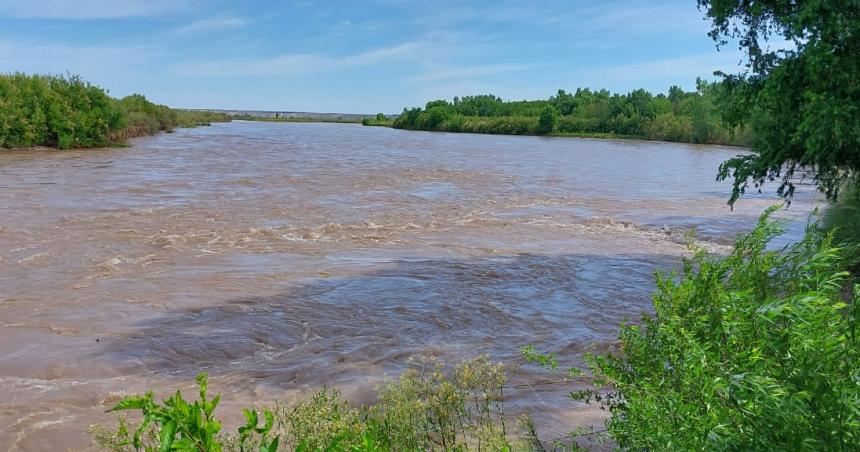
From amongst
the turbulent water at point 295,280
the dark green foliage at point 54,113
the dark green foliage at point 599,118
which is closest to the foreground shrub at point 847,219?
the turbulent water at point 295,280

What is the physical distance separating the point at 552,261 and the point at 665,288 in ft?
32.5

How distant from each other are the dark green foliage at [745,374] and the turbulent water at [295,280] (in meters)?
1.19

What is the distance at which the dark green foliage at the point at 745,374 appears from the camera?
8.07 feet

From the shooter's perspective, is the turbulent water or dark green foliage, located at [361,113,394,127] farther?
dark green foliage, located at [361,113,394,127]

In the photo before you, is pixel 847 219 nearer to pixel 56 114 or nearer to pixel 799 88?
pixel 799 88

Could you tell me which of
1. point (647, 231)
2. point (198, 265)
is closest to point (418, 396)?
point (198, 265)

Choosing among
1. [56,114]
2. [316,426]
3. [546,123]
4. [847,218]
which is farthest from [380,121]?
[316,426]

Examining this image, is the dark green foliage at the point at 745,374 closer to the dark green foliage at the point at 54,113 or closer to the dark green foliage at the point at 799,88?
the dark green foliage at the point at 799,88

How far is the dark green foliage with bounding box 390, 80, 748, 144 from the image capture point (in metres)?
73.9

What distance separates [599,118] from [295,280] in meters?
86.5

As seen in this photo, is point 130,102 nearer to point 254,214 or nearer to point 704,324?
point 254,214

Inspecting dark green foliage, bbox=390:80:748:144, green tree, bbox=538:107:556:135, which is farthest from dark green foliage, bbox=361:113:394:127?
green tree, bbox=538:107:556:135

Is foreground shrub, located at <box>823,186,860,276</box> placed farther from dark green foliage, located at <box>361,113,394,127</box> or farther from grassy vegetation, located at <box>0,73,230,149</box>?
dark green foliage, located at <box>361,113,394,127</box>

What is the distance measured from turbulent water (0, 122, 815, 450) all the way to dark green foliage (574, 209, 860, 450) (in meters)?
1.19
